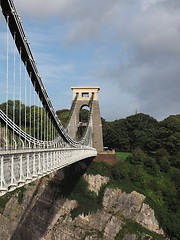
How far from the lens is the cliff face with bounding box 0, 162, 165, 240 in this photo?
107ft

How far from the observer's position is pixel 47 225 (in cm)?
3806

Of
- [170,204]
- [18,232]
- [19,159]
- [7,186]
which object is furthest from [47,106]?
[18,232]

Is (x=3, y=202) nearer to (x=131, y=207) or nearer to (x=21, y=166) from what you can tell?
(x=131, y=207)

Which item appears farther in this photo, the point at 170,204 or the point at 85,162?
the point at 85,162

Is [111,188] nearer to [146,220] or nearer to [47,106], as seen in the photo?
[146,220]

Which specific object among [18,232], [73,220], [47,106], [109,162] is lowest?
[18,232]

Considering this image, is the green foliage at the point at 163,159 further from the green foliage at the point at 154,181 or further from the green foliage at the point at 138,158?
the green foliage at the point at 138,158

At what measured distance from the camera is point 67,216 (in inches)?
1449

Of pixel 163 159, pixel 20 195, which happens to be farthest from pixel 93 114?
pixel 20 195

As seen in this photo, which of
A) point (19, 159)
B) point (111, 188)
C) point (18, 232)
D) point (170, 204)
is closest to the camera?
point (19, 159)

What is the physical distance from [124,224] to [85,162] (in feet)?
40.6

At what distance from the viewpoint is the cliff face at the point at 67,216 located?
32719 mm

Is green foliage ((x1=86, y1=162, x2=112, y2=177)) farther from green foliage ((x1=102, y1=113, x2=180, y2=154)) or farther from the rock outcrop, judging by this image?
green foliage ((x1=102, y1=113, x2=180, y2=154))

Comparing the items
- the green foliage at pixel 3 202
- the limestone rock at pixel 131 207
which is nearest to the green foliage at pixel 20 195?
the green foliage at pixel 3 202
